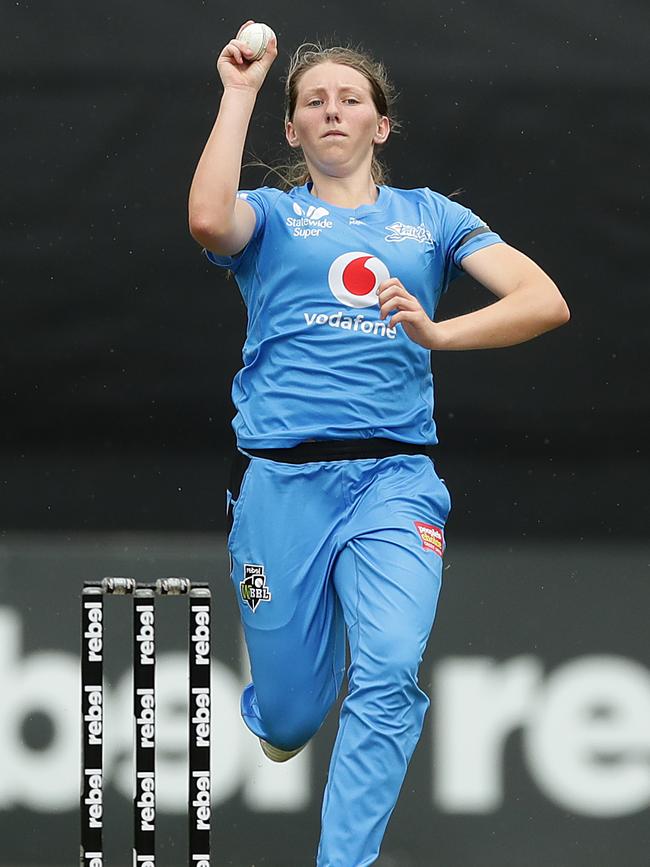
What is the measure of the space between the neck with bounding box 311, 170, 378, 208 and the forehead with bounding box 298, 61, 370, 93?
0.60 ft

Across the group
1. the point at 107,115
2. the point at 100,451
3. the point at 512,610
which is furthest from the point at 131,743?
the point at 107,115

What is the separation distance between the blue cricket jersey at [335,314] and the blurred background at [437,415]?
101 centimetres

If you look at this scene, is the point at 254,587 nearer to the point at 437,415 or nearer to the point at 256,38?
the point at 256,38

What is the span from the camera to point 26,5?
4.42 m

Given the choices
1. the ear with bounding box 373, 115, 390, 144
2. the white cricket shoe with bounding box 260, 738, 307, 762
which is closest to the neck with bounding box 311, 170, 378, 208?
the ear with bounding box 373, 115, 390, 144

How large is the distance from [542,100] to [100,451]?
→ 152 centimetres

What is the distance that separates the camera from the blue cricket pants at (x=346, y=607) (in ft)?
10.3

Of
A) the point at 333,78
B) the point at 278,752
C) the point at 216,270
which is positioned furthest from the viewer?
the point at 216,270

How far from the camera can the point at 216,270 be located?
4559 mm

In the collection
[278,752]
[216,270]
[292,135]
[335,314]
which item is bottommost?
[278,752]

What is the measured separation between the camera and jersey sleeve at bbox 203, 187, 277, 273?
3473 mm

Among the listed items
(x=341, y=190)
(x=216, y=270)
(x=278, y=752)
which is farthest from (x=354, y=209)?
(x=278, y=752)

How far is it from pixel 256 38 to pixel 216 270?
1.30 metres

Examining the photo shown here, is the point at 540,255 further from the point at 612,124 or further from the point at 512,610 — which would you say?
the point at 512,610
